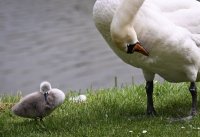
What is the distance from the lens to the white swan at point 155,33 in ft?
19.6

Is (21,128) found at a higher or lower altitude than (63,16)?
lower

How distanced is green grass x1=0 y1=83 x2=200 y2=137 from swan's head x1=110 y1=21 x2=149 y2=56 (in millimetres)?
878

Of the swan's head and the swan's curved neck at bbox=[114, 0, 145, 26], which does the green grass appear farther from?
the swan's curved neck at bbox=[114, 0, 145, 26]

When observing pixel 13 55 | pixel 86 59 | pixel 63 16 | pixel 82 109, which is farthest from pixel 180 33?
pixel 63 16

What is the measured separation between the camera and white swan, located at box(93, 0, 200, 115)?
596 cm

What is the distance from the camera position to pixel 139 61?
649 centimetres

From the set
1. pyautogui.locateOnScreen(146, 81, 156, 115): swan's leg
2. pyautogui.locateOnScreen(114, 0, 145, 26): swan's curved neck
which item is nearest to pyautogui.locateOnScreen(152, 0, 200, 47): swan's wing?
pyautogui.locateOnScreen(114, 0, 145, 26): swan's curved neck

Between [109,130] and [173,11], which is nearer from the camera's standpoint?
[109,130]

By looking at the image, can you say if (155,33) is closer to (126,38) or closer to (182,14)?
(126,38)

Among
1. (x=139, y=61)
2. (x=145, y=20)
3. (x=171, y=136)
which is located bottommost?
(x=171, y=136)

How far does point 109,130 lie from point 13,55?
9.05m

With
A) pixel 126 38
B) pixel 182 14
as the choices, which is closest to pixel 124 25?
pixel 126 38

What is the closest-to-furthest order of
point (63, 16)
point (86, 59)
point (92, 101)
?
point (92, 101) < point (86, 59) < point (63, 16)

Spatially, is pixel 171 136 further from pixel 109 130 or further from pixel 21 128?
pixel 21 128
